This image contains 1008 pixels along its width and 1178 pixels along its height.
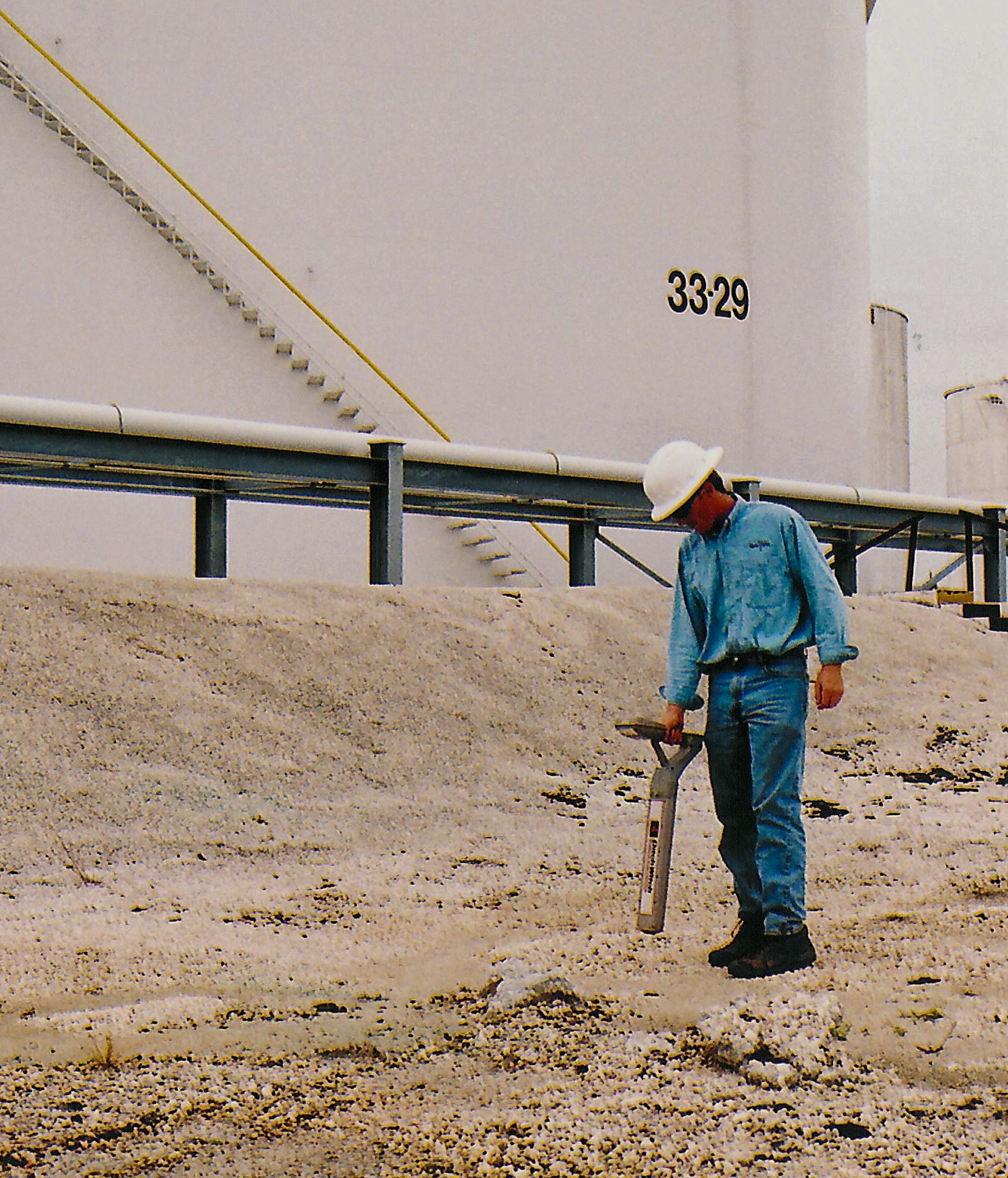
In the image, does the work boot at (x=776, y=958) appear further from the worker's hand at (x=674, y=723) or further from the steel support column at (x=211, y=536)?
the steel support column at (x=211, y=536)

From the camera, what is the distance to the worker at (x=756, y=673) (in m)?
3.78

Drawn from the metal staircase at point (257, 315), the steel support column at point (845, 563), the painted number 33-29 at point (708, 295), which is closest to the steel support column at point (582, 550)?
the metal staircase at point (257, 315)

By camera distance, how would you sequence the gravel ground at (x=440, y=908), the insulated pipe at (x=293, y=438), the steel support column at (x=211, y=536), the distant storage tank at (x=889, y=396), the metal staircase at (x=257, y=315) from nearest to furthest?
the gravel ground at (x=440, y=908) < the insulated pipe at (x=293, y=438) < the steel support column at (x=211, y=536) < the metal staircase at (x=257, y=315) < the distant storage tank at (x=889, y=396)

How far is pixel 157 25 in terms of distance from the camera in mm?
12773

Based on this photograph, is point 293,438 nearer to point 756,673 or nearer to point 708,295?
point 756,673

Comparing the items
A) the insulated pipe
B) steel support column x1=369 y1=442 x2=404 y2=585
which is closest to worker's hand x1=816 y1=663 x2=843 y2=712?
steel support column x1=369 y1=442 x2=404 y2=585

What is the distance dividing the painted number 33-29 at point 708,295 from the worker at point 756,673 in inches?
477

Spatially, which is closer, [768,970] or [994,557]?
[768,970]

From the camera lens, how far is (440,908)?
484 centimetres

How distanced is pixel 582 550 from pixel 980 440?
1957 cm

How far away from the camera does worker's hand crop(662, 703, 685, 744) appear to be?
4035mm

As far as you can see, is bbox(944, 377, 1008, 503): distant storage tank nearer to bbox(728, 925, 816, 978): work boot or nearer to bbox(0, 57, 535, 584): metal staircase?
bbox(0, 57, 535, 584): metal staircase

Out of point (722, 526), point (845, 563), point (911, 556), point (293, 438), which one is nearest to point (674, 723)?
point (722, 526)

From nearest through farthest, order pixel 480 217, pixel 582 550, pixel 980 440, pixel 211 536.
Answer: pixel 211 536 < pixel 582 550 < pixel 480 217 < pixel 980 440
